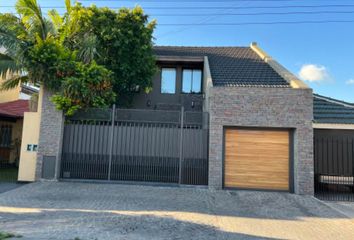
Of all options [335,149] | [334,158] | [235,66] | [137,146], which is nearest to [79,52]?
[137,146]

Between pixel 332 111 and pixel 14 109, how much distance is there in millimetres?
17410

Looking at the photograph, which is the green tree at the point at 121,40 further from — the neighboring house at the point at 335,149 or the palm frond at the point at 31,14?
the neighboring house at the point at 335,149

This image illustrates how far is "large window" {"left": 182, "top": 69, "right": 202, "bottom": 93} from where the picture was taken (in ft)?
57.3

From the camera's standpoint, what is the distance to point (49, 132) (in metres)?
11.3

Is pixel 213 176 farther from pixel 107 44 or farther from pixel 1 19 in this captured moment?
pixel 1 19

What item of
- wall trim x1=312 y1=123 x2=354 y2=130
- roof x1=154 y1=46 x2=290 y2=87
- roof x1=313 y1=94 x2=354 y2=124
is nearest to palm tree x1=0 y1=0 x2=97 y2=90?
roof x1=154 y1=46 x2=290 y2=87

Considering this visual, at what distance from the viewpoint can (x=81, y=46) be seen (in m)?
12.6

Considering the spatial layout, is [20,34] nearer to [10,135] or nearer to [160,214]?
[10,135]

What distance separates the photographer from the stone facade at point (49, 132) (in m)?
11.2

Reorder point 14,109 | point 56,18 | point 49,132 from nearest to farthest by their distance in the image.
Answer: point 49,132 < point 56,18 < point 14,109

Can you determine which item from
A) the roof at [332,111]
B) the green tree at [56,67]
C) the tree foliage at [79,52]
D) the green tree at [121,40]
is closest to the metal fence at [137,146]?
the green tree at [56,67]

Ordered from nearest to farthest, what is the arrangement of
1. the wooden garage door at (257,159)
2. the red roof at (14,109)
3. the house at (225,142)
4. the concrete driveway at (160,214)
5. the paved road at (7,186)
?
the concrete driveway at (160,214)
the paved road at (7,186)
the house at (225,142)
the wooden garage door at (257,159)
the red roof at (14,109)

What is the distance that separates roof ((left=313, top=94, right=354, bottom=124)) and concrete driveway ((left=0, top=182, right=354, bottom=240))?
3.53m

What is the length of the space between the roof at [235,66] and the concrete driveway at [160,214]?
4754mm
